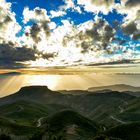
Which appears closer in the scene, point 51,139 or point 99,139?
point 99,139

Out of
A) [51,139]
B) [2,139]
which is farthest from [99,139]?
[2,139]

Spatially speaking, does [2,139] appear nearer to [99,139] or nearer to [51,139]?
[51,139]
